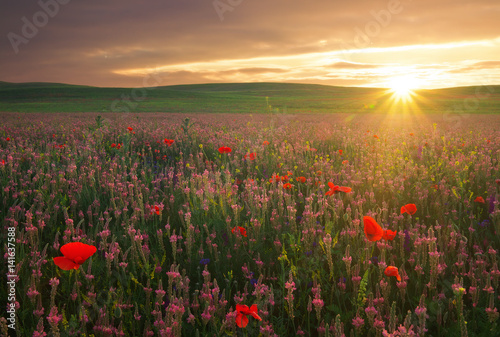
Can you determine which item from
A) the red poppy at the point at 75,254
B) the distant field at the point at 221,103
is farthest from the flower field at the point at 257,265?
the distant field at the point at 221,103

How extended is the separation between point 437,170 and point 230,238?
3.26m

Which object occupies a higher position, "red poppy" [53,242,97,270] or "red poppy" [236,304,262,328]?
"red poppy" [53,242,97,270]

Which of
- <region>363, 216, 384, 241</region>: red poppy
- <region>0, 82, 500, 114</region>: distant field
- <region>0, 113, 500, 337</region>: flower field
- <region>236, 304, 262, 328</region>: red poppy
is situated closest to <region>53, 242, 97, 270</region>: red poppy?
<region>0, 113, 500, 337</region>: flower field

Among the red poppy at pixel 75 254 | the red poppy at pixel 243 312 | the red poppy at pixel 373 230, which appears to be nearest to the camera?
the red poppy at pixel 243 312

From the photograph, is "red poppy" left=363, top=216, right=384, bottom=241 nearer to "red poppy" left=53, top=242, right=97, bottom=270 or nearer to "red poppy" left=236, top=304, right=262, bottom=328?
"red poppy" left=236, top=304, right=262, bottom=328

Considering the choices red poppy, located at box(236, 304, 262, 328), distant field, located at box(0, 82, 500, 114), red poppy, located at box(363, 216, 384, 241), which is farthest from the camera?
distant field, located at box(0, 82, 500, 114)

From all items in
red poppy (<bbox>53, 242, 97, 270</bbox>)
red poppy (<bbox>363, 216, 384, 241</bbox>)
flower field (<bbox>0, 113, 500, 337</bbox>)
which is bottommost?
flower field (<bbox>0, 113, 500, 337</bbox>)

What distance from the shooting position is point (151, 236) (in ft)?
9.02

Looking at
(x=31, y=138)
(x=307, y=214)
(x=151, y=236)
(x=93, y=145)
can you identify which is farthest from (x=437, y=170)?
(x=31, y=138)

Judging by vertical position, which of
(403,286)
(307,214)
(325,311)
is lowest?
(325,311)

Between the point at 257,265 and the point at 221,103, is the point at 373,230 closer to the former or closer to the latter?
the point at 257,265

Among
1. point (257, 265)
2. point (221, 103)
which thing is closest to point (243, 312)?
point (257, 265)

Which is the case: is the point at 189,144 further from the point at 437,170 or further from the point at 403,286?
the point at 403,286

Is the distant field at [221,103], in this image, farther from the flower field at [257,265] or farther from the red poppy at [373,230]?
the red poppy at [373,230]
